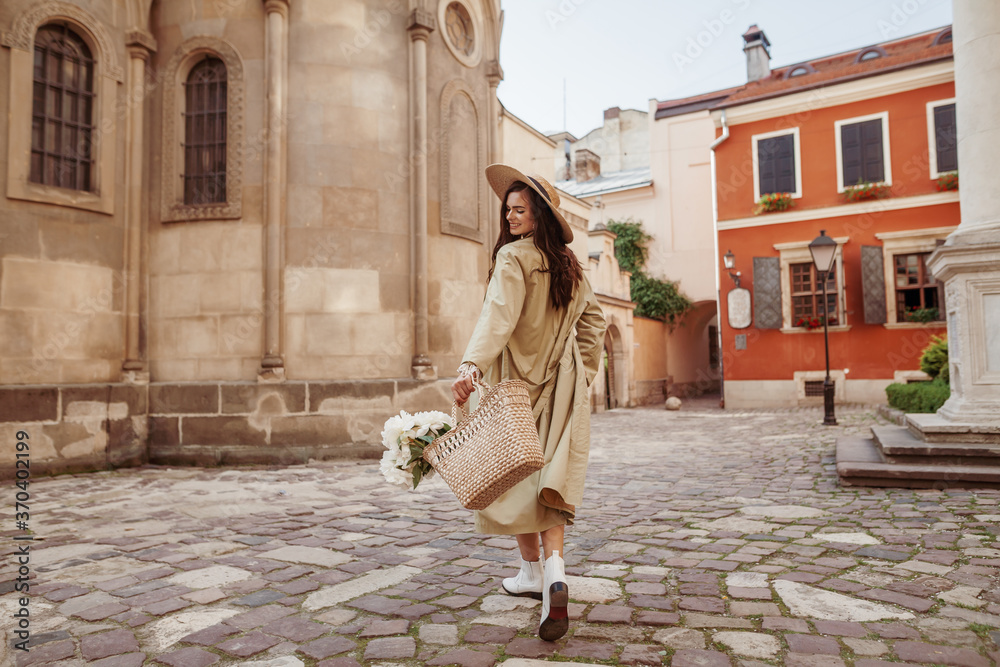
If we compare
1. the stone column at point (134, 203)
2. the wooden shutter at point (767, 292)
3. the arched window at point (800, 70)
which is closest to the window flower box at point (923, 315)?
the wooden shutter at point (767, 292)

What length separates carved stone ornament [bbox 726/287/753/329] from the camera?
20.3 m

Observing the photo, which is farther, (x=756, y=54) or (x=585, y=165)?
(x=585, y=165)

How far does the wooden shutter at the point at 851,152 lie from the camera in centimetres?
1945

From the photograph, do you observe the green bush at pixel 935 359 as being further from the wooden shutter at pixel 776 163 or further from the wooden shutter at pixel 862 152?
the wooden shutter at pixel 776 163

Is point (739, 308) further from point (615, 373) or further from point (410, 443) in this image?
point (410, 443)

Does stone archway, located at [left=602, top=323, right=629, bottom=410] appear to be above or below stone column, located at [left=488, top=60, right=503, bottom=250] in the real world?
below

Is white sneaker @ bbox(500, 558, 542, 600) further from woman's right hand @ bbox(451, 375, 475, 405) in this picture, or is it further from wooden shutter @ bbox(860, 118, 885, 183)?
wooden shutter @ bbox(860, 118, 885, 183)

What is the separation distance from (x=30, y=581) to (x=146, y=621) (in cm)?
110

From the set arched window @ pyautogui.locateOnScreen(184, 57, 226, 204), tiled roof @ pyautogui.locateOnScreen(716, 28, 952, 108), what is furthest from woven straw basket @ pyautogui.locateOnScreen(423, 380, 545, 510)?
tiled roof @ pyautogui.locateOnScreen(716, 28, 952, 108)

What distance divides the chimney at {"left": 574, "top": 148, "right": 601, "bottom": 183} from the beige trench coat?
2834 cm

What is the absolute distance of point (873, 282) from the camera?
18.8 metres

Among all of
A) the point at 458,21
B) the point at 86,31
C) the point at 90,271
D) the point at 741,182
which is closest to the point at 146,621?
the point at 90,271

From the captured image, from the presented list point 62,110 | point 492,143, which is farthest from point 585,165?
point 62,110

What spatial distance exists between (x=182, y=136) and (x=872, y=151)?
58.0 ft
